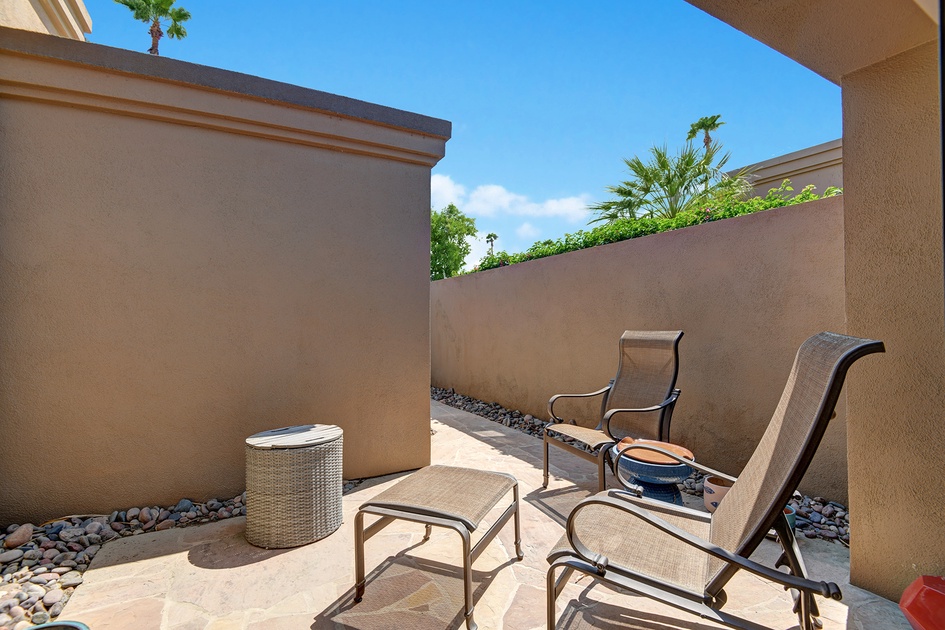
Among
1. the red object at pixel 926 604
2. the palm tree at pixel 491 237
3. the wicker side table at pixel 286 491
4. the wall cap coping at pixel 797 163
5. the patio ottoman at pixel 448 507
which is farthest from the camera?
the palm tree at pixel 491 237

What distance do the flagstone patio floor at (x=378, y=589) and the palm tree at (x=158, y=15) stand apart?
1911cm

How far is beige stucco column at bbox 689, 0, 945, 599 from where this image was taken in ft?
6.59

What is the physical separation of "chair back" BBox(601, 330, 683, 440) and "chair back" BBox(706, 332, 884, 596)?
1.59 metres

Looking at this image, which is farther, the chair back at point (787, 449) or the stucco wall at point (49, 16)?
the stucco wall at point (49, 16)

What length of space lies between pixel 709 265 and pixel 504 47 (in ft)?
17.9

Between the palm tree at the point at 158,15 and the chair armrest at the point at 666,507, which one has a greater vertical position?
the palm tree at the point at 158,15

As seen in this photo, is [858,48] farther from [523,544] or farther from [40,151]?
[40,151]

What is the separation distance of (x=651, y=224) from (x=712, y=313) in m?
1.39

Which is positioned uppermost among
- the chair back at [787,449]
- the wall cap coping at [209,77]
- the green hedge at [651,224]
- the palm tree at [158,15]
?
the palm tree at [158,15]

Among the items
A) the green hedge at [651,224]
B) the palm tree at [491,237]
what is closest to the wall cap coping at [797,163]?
the green hedge at [651,224]

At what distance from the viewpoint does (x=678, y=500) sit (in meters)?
2.98

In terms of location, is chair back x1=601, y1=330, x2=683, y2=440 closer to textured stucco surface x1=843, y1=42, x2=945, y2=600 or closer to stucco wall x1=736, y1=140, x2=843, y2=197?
textured stucco surface x1=843, y1=42, x2=945, y2=600

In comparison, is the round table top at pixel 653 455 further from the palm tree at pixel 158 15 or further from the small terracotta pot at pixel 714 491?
the palm tree at pixel 158 15

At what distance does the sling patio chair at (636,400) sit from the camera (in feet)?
11.5
